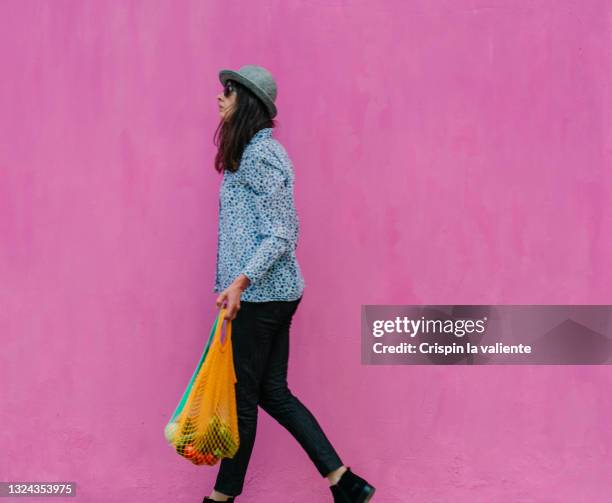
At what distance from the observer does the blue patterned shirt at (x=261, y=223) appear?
137 inches

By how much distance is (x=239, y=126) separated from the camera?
11.8 ft

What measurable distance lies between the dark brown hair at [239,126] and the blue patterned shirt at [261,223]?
0.03 m

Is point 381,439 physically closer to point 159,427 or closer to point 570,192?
point 159,427

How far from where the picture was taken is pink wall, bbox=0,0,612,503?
416 cm

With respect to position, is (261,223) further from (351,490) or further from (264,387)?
(351,490)

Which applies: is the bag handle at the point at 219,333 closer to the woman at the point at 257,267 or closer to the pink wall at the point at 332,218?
the woman at the point at 257,267

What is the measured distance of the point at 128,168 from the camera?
4191 millimetres

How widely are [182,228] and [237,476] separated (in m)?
1.11

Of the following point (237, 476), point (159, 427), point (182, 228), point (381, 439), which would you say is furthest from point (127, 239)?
point (381, 439)

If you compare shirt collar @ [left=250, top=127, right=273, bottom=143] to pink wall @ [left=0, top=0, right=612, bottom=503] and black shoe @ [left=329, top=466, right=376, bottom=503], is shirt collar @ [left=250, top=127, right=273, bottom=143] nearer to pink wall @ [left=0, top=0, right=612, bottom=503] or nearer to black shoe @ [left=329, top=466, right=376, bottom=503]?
pink wall @ [left=0, top=0, right=612, bottom=503]

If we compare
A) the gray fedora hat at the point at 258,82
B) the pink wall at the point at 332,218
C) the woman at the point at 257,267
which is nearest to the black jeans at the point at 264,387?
the woman at the point at 257,267

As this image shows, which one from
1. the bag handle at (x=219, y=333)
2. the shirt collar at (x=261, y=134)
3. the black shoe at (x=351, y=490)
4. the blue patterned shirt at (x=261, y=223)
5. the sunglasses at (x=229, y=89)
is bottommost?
the black shoe at (x=351, y=490)

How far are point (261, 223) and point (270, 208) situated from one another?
7 centimetres

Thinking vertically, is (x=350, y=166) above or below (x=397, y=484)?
above
